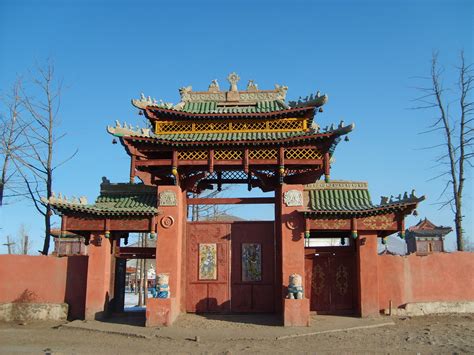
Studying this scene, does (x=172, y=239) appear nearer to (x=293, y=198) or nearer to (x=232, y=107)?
(x=293, y=198)

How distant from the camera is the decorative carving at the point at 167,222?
14250 mm

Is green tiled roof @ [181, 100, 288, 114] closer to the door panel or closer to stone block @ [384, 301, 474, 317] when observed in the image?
the door panel

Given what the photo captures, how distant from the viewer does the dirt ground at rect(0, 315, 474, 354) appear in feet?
33.2

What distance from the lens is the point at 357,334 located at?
1180 cm

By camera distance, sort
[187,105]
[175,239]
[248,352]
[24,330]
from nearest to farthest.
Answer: [248,352]
[24,330]
[175,239]
[187,105]

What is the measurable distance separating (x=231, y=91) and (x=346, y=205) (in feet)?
18.2

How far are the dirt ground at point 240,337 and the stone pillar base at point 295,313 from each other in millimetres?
387

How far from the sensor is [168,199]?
1446cm

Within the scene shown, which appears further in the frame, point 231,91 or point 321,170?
point 231,91

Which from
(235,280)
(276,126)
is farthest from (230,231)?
(276,126)

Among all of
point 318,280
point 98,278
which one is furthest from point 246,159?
point 98,278

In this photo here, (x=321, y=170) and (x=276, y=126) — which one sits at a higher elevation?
(x=276, y=126)

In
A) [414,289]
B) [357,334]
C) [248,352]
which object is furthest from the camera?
[414,289]

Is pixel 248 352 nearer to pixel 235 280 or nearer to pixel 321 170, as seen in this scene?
pixel 235 280
